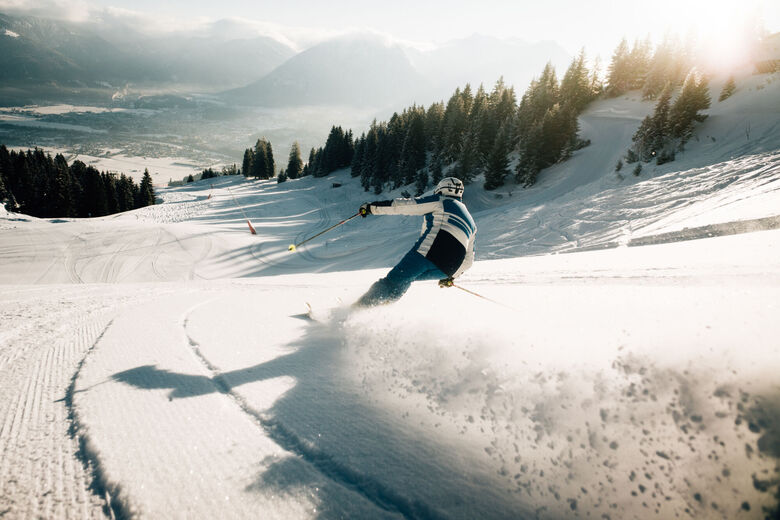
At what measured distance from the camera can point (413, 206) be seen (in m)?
4.38

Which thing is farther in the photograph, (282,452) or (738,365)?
(282,452)

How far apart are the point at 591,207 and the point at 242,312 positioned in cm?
1551

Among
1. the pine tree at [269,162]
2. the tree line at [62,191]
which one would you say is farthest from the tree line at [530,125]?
the tree line at [62,191]

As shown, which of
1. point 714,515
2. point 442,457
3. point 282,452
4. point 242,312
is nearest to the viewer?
point 714,515

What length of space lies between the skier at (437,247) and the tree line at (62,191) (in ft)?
188

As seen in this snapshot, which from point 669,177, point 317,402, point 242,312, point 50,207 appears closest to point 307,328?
point 242,312

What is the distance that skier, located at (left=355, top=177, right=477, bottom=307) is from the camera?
419 cm

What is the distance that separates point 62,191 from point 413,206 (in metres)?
57.7

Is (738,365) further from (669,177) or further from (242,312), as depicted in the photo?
(669,177)

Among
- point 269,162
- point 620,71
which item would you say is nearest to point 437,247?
point 620,71

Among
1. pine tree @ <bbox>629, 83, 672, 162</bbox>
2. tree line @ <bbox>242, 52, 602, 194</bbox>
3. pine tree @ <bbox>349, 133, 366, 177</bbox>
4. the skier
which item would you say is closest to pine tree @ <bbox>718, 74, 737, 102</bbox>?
pine tree @ <bbox>629, 83, 672, 162</bbox>

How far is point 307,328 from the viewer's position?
378 centimetres

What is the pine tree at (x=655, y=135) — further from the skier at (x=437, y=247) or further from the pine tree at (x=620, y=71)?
the pine tree at (x=620, y=71)

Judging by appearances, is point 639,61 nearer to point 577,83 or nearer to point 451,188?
point 577,83
